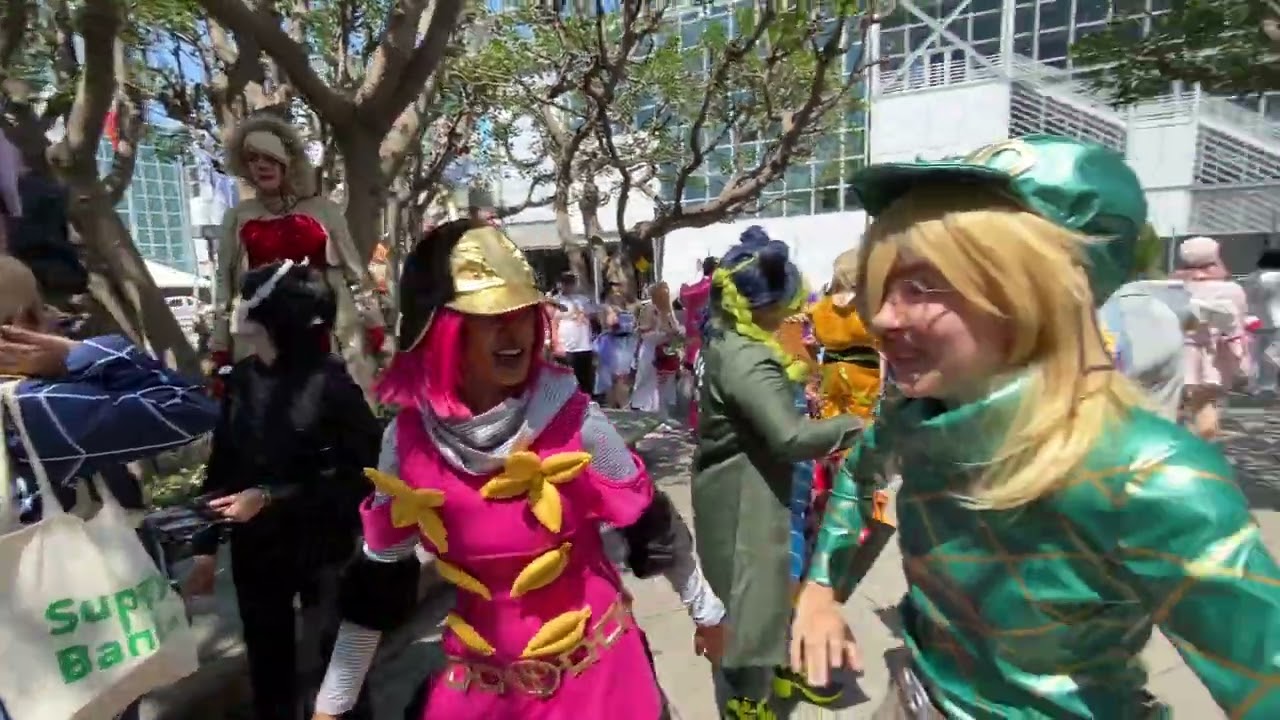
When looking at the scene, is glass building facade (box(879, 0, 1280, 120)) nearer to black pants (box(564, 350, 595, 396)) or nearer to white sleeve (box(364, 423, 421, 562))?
black pants (box(564, 350, 595, 396))

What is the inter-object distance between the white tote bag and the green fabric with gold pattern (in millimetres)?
1519

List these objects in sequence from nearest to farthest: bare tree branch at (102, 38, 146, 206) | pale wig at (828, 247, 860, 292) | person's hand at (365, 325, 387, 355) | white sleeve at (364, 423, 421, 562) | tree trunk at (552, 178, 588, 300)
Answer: white sleeve at (364, 423, 421, 562)
pale wig at (828, 247, 860, 292)
person's hand at (365, 325, 387, 355)
bare tree branch at (102, 38, 146, 206)
tree trunk at (552, 178, 588, 300)

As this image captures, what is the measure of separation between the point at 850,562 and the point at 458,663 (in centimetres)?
83

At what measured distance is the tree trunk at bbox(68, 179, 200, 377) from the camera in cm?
379

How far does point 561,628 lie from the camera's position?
168 centimetres

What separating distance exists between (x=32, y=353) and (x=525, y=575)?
3.78 ft

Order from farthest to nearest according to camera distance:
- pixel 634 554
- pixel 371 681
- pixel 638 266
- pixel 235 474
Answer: pixel 638 266 → pixel 371 681 → pixel 235 474 → pixel 634 554

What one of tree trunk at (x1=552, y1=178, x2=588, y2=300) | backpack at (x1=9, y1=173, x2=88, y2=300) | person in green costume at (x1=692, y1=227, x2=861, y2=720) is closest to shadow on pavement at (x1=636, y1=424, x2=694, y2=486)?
tree trunk at (x1=552, y1=178, x2=588, y2=300)

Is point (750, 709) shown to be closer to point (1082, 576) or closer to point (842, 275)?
point (1082, 576)

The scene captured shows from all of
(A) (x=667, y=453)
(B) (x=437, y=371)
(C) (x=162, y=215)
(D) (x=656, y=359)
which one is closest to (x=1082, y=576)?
(B) (x=437, y=371)

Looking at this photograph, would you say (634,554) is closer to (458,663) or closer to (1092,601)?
(458,663)

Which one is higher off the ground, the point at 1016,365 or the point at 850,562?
the point at 1016,365

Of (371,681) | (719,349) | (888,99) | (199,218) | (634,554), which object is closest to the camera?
(634,554)

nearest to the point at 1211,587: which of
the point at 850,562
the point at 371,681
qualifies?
the point at 850,562
